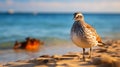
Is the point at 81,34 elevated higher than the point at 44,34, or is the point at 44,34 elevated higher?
the point at 44,34

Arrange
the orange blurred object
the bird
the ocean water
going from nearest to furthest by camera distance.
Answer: the bird → the ocean water → the orange blurred object

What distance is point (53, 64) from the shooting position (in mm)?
9180

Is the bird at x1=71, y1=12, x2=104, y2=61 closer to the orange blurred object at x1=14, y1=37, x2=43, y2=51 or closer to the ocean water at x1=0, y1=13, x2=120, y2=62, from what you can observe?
the ocean water at x1=0, y1=13, x2=120, y2=62

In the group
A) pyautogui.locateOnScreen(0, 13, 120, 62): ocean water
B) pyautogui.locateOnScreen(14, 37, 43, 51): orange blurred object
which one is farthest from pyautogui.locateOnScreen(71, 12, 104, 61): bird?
pyautogui.locateOnScreen(14, 37, 43, 51): orange blurred object

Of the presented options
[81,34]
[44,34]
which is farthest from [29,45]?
[44,34]

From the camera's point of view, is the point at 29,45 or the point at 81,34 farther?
the point at 29,45

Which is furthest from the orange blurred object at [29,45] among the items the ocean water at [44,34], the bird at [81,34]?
the bird at [81,34]

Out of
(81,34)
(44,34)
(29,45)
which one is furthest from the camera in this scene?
(44,34)


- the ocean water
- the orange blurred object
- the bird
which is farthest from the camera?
the orange blurred object

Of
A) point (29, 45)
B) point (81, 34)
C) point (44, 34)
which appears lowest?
point (81, 34)

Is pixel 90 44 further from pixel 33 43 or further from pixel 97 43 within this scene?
pixel 33 43

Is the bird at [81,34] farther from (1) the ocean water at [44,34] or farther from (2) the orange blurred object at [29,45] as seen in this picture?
(2) the orange blurred object at [29,45]

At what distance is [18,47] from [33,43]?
1.08 m

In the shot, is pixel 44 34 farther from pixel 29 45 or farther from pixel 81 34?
pixel 81 34
